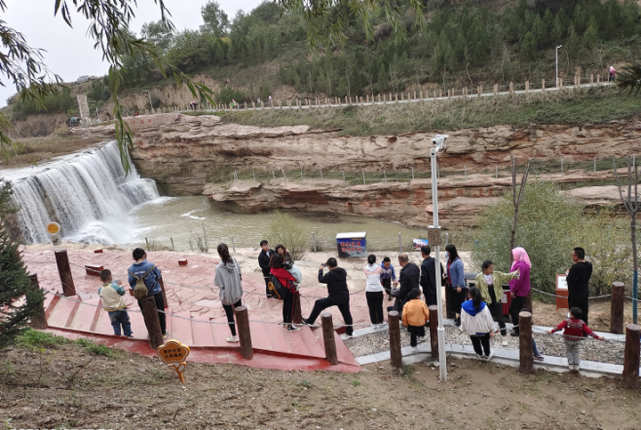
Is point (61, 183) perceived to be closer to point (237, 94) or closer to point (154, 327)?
point (154, 327)

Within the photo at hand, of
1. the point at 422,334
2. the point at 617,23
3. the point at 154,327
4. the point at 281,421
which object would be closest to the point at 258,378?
the point at 281,421

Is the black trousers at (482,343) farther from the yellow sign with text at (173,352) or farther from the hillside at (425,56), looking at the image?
the hillside at (425,56)

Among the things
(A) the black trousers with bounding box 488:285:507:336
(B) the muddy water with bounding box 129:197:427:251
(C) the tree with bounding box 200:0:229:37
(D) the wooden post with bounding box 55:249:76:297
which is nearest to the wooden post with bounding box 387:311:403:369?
(A) the black trousers with bounding box 488:285:507:336

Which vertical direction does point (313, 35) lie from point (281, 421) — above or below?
above

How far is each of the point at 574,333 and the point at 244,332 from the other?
4.71 meters

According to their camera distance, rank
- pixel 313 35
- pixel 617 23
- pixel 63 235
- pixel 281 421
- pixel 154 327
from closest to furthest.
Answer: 1. pixel 281 421
2. pixel 313 35
3. pixel 154 327
4. pixel 63 235
5. pixel 617 23

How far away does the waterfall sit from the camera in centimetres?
2097

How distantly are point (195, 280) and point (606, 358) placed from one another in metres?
8.48

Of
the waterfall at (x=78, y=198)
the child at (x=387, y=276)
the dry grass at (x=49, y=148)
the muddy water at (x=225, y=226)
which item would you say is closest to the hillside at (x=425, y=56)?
the dry grass at (x=49, y=148)

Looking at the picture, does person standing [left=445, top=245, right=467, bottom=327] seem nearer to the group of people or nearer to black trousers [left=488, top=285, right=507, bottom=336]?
the group of people

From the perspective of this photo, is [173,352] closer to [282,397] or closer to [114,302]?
[282,397]

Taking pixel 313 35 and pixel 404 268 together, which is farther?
pixel 404 268

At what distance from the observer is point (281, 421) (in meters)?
4.73

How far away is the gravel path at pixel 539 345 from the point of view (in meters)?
6.56
